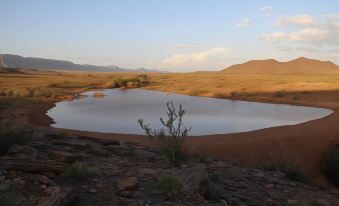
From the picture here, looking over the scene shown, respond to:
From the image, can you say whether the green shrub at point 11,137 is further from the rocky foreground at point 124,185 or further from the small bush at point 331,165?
the small bush at point 331,165

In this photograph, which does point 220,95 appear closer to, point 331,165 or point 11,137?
point 331,165

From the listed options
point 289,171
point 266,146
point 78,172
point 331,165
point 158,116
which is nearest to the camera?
point 78,172

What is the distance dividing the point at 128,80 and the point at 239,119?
36.6m

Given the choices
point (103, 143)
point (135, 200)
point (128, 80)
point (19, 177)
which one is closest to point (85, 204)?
point (135, 200)

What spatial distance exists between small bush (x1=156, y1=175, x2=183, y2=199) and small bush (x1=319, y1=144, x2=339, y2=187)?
714 cm

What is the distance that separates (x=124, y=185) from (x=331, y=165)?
782 cm

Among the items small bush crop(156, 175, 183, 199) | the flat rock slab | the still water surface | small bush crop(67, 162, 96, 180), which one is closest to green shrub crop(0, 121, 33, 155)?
small bush crop(67, 162, 96, 180)

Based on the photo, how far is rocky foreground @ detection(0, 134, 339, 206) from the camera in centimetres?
560

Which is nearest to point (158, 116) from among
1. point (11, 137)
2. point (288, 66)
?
point (11, 137)

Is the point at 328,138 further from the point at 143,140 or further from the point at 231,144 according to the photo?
the point at 143,140

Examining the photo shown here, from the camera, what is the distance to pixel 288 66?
152375 millimetres

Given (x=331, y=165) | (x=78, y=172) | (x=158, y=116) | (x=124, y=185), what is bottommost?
(x=158, y=116)

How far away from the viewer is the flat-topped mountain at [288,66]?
146750mm

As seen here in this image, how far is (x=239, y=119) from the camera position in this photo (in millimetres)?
23531
